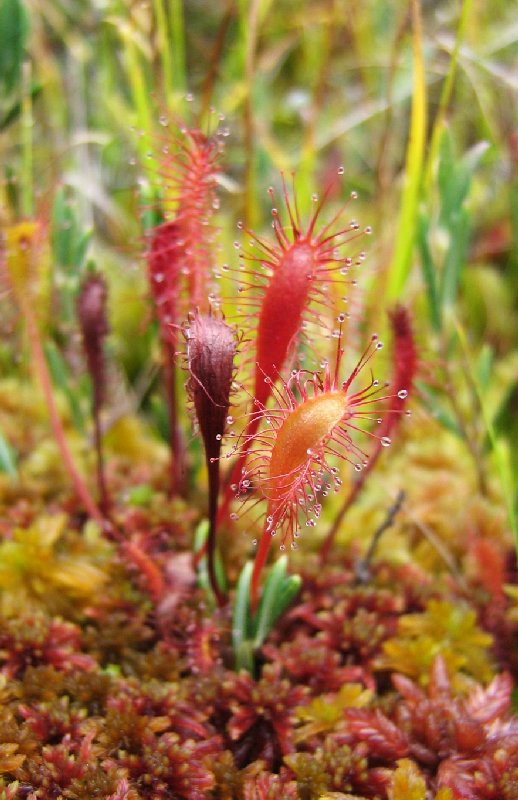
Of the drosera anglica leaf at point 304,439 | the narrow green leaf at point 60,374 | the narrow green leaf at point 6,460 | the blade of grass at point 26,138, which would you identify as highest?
the blade of grass at point 26,138

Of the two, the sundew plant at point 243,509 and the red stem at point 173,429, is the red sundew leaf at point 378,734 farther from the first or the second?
the red stem at point 173,429

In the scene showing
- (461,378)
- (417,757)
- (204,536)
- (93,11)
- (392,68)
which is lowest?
(417,757)

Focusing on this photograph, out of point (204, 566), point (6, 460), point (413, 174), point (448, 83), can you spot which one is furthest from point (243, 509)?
point (448, 83)

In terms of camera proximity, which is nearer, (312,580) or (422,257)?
(312,580)

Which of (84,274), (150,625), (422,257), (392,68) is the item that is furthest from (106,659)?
(392,68)

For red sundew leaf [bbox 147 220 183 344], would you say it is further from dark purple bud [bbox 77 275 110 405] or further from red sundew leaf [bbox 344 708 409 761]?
red sundew leaf [bbox 344 708 409 761]

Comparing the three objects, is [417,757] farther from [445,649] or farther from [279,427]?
[279,427]

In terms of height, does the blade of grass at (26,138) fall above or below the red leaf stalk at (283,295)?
above

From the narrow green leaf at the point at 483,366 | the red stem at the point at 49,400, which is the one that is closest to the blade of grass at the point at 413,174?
the narrow green leaf at the point at 483,366

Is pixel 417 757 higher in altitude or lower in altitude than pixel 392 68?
lower
